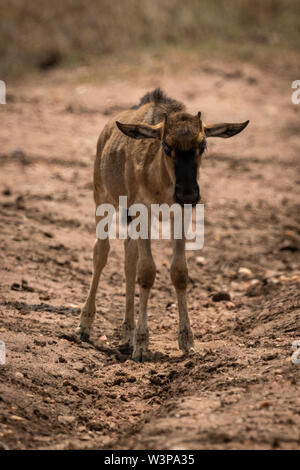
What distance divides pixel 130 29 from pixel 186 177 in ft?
52.9

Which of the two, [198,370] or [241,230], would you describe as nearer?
[198,370]

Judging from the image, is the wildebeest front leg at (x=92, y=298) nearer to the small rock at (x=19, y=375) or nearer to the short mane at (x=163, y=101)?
the small rock at (x=19, y=375)

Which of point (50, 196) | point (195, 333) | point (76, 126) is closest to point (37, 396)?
point (195, 333)

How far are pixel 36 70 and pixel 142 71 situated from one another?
295cm

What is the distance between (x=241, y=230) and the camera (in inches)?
465

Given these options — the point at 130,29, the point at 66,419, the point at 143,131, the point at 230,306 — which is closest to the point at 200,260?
the point at 230,306

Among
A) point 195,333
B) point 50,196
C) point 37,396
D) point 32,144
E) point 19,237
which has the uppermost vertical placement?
point 32,144

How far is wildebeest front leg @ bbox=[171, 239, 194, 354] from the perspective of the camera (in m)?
7.32

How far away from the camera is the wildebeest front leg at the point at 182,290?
732 centimetres

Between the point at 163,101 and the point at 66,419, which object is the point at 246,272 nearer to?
the point at 163,101

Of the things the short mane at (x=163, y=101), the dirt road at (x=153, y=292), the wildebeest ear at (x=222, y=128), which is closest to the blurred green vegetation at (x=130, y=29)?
the dirt road at (x=153, y=292)

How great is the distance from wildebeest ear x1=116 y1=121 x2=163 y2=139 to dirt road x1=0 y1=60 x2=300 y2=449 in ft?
7.02

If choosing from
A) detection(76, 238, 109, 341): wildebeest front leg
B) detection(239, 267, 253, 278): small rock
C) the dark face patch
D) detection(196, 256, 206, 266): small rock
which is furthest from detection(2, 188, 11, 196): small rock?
the dark face patch
